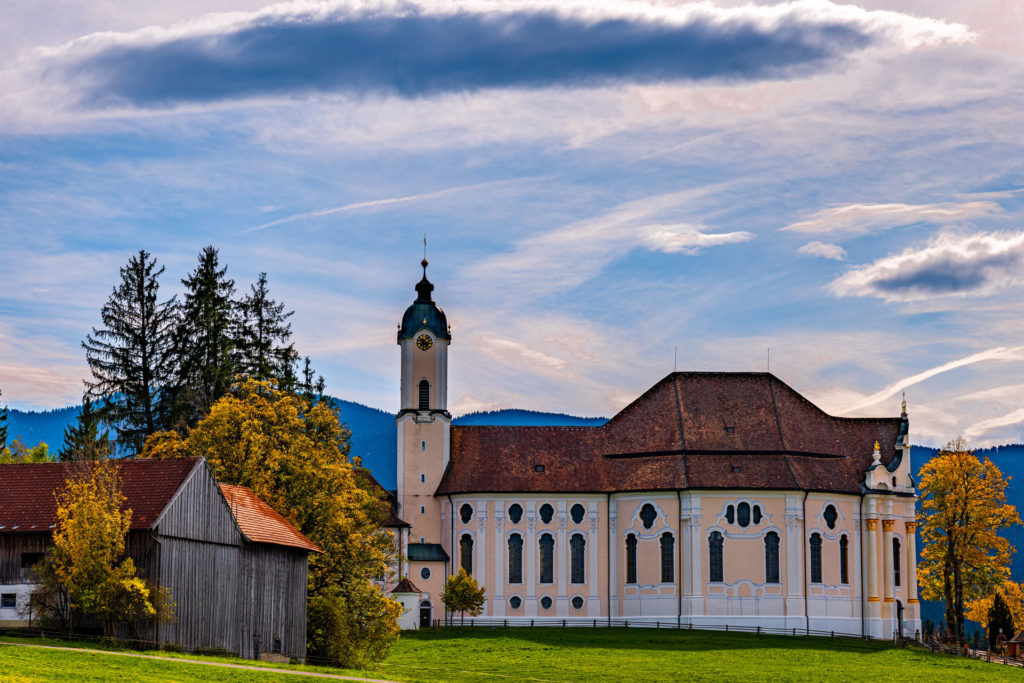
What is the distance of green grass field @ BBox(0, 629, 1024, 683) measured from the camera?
56.1m

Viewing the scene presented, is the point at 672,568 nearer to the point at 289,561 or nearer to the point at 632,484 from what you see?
the point at 632,484

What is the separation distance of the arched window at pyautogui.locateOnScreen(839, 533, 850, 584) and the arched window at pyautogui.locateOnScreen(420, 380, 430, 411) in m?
27.6

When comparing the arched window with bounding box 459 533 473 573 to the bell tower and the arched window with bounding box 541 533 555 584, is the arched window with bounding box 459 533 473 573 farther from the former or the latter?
the arched window with bounding box 541 533 555 584

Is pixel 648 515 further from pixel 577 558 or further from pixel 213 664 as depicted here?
pixel 213 664

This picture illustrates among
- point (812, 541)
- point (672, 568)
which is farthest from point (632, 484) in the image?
point (812, 541)

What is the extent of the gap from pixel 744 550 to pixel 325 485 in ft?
116

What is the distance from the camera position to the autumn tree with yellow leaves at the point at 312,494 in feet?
196

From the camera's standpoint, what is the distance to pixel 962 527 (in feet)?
287

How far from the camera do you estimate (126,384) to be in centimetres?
8062

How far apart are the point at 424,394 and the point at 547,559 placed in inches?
547

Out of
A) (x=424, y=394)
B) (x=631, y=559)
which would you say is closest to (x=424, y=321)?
(x=424, y=394)

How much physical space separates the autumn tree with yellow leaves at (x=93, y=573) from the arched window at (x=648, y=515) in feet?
148

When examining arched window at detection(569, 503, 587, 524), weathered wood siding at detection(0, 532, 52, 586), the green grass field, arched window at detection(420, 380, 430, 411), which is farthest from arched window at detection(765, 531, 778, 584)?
weathered wood siding at detection(0, 532, 52, 586)

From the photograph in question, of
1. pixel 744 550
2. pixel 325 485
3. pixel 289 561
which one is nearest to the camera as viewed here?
pixel 289 561
